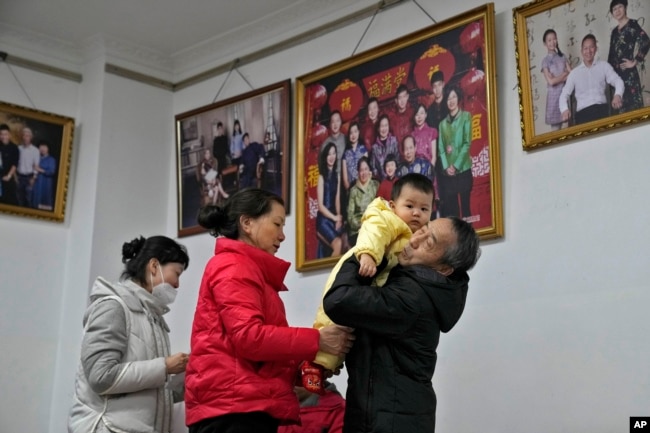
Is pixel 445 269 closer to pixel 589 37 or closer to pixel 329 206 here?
pixel 589 37

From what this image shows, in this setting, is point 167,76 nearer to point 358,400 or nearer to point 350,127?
point 350,127

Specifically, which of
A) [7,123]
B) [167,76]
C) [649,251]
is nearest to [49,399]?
[7,123]

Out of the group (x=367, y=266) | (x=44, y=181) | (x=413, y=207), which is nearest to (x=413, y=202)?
(x=413, y=207)

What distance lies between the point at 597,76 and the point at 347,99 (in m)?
1.58

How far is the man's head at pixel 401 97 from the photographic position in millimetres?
4723

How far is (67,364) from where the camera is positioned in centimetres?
556

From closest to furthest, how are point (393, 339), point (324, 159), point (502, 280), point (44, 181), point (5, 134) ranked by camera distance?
1. point (393, 339)
2. point (502, 280)
3. point (324, 159)
4. point (5, 134)
5. point (44, 181)

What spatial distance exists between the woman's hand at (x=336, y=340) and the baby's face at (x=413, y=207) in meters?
0.61

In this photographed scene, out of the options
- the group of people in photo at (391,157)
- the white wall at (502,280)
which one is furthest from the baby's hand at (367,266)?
the group of people in photo at (391,157)

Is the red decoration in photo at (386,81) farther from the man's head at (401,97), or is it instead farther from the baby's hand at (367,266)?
the baby's hand at (367,266)

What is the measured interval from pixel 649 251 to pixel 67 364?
3738mm

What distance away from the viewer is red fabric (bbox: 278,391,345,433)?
316cm

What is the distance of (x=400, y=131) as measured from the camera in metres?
4.70

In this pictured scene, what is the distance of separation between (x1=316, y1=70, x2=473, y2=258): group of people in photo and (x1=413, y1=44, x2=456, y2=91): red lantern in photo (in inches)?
1.3
